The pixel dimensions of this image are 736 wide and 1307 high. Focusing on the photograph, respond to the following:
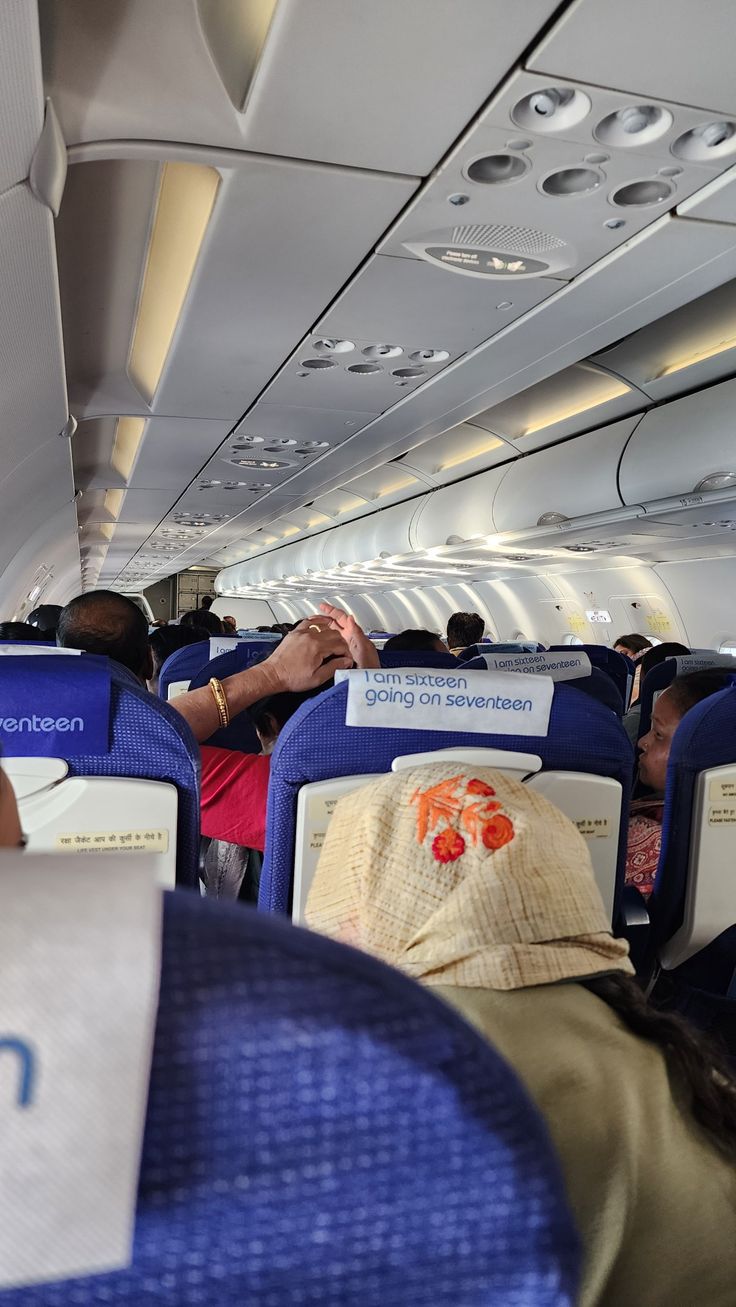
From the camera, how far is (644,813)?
3.52 m

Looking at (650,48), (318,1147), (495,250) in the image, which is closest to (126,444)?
(495,250)

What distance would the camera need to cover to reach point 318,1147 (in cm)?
40

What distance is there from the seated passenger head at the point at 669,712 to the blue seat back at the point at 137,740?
7.18 feet

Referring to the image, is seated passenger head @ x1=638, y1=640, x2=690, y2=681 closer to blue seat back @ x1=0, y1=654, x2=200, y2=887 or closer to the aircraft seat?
the aircraft seat

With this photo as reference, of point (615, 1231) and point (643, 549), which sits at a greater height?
point (643, 549)

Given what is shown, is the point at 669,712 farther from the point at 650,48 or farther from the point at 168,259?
the point at 168,259

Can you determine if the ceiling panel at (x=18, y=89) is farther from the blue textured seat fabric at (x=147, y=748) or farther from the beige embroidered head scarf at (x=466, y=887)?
the beige embroidered head scarf at (x=466, y=887)

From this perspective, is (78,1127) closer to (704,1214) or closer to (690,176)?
(704,1214)

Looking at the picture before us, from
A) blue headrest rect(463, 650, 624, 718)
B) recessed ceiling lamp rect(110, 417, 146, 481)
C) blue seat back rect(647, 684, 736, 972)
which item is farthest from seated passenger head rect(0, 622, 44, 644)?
blue seat back rect(647, 684, 736, 972)

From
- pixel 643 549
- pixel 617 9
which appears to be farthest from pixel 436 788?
pixel 643 549

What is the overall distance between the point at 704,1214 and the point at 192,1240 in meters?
0.55

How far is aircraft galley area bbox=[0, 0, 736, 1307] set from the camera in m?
0.38

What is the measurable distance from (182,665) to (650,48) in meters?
3.80

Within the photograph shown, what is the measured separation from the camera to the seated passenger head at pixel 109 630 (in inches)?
132
